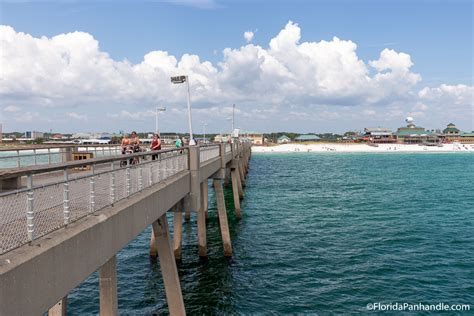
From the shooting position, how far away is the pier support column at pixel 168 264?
1106 centimetres

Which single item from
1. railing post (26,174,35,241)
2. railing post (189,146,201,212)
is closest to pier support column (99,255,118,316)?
railing post (26,174,35,241)

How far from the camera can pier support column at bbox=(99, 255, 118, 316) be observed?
7.66m

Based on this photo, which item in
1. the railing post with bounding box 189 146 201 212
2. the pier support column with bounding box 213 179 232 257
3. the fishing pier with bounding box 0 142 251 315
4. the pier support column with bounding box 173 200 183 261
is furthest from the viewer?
the pier support column with bounding box 213 179 232 257

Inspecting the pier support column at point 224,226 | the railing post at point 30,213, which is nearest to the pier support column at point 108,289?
the railing post at point 30,213

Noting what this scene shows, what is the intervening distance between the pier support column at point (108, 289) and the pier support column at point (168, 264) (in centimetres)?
314

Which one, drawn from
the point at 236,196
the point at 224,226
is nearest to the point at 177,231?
the point at 224,226

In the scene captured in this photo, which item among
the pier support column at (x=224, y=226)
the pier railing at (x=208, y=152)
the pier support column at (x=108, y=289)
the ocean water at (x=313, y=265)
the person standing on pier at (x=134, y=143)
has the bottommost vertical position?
the ocean water at (x=313, y=265)

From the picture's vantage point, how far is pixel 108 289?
7.75 metres

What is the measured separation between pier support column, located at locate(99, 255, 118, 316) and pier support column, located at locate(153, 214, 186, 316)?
3.14 metres

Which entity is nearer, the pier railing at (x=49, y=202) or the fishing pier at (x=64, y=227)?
the fishing pier at (x=64, y=227)

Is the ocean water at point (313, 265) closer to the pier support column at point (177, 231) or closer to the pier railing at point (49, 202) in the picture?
the pier support column at point (177, 231)

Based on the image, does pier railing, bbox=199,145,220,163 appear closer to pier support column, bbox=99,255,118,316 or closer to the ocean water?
the ocean water

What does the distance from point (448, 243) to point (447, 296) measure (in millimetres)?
8829

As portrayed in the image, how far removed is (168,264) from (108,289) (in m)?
3.51
